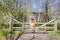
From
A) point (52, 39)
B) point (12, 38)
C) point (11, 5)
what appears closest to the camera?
point (11, 5)

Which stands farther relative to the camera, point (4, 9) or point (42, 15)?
point (42, 15)

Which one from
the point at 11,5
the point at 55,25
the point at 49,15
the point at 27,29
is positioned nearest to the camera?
the point at 11,5

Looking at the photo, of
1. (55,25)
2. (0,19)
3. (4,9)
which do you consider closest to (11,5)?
(4,9)

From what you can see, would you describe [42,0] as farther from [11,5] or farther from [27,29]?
[11,5]

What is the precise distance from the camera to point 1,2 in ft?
11.1

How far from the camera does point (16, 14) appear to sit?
351 cm

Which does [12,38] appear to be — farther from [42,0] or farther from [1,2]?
[42,0]

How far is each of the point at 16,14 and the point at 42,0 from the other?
20.0 feet

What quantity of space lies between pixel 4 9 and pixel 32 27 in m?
3.31

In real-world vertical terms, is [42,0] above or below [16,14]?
above

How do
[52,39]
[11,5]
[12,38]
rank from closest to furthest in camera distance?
[11,5], [12,38], [52,39]

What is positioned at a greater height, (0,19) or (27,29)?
(0,19)

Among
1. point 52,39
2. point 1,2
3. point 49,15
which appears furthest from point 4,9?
point 49,15

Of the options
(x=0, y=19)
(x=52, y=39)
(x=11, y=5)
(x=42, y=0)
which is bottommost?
(x=52, y=39)
